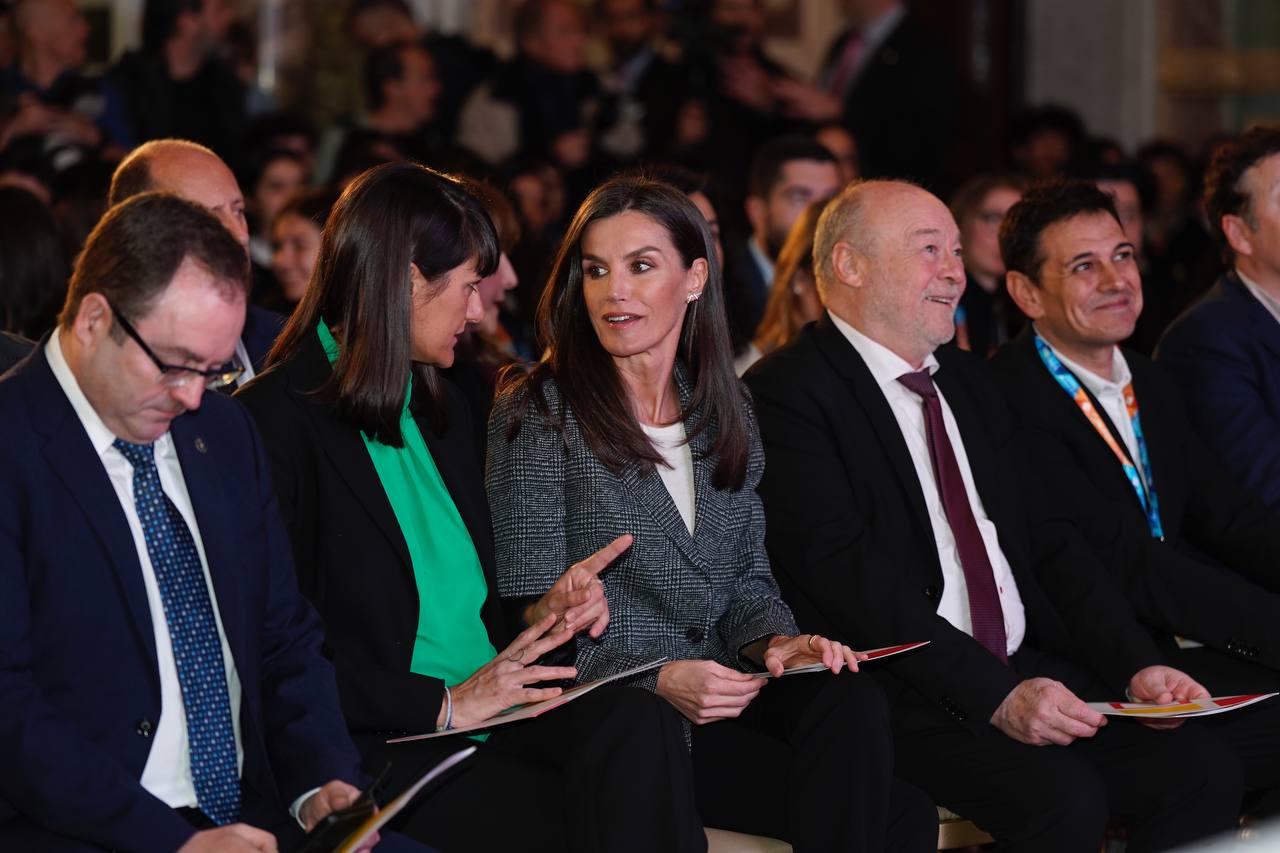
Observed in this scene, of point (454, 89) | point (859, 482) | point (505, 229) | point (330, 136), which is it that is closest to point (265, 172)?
point (330, 136)

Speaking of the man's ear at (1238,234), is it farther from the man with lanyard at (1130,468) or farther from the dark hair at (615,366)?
the dark hair at (615,366)

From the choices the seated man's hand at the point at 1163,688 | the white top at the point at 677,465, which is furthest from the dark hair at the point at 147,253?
the seated man's hand at the point at 1163,688

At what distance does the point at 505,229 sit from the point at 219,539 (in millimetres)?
1942

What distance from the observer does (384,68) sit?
753 centimetres

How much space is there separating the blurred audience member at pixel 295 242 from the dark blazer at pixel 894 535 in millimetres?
2012

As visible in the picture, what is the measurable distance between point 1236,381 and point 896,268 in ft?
3.99

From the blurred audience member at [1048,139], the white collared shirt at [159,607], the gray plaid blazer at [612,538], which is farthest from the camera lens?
the blurred audience member at [1048,139]

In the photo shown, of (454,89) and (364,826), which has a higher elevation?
(454,89)

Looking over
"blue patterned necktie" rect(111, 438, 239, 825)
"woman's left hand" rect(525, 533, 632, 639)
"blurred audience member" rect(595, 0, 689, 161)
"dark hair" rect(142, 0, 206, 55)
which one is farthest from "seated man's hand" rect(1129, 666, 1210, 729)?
"dark hair" rect(142, 0, 206, 55)

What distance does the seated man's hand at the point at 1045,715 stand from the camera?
11.5 ft

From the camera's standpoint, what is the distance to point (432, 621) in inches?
130

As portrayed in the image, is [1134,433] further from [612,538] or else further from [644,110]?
[644,110]

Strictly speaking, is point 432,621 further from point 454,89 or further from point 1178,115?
point 1178,115

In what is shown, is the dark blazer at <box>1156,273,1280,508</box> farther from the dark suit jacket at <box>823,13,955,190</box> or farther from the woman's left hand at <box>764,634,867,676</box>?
the dark suit jacket at <box>823,13,955,190</box>
